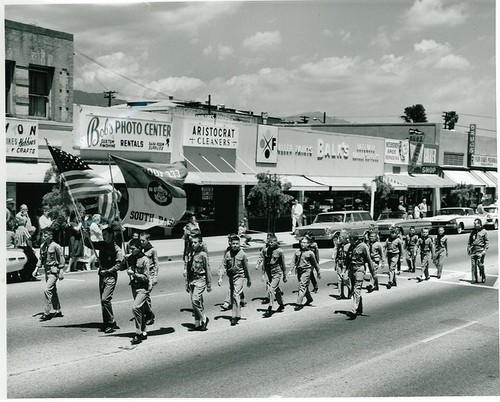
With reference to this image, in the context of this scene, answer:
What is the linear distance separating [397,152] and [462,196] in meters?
5.50

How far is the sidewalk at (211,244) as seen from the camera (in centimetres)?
2267

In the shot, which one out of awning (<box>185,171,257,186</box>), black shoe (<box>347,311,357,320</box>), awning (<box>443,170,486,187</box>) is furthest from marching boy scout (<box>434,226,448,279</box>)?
awning (<box>443,170,486,187</box>)

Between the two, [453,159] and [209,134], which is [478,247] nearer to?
[209,134]

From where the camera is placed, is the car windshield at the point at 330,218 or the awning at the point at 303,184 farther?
the awning at the point at 303,184

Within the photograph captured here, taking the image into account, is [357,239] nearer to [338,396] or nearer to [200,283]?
[200,283]

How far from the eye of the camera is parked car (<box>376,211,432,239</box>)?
2864 cm

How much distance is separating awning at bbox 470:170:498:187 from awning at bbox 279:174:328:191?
73.7 ft

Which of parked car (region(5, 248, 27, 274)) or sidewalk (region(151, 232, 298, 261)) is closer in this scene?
parked car (region(5, 248, 27, 274))

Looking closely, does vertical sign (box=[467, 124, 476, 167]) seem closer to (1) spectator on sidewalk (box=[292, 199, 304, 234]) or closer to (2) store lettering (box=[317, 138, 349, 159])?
(2) store lettering (box=[317, 138, 349, 159])

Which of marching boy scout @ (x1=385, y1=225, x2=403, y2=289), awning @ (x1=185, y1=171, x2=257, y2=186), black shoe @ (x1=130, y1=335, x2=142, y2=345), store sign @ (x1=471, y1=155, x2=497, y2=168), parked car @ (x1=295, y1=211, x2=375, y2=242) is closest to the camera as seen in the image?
black shoe @ (x1=130, y1=335, x2=142, y2=345)

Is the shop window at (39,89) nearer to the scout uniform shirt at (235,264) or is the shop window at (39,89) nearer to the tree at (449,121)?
the scout uniform shirt at (235,264)

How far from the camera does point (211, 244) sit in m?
26.5

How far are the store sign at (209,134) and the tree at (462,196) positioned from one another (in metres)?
20.4

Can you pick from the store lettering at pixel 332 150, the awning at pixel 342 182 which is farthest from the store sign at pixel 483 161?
the store lettering at pixel 332 150
